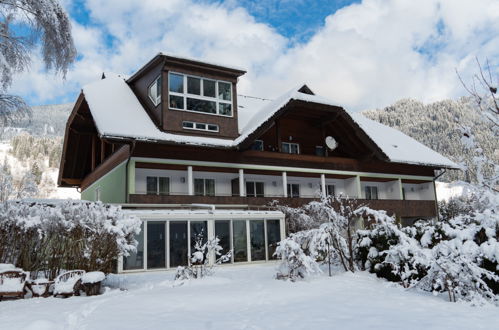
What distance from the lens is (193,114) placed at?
20.7 m

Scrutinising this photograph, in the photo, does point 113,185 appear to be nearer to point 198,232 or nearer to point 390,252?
point 198,232

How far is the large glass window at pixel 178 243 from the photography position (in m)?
16.3

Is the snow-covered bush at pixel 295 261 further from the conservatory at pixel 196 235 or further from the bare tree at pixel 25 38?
the bare tree at pixel 25 38

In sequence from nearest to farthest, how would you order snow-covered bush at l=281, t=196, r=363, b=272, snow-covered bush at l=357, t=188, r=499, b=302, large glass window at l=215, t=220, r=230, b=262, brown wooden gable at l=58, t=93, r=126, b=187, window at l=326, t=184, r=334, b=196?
snow-covered bush at l=357, t=188, r=499, b=302
snow-covered bush at l=281, t=196, r=363, b=272
large glass window at l=215, t=220, r=230, b=262
brown wooden gable at l=58, t=93, r=126, b=187
window at l=326, t=184, r=334, b=196

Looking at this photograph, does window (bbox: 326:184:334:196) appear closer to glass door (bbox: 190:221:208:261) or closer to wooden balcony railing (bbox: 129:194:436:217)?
wooden balcony railing (bbox: 129:194:436:217)

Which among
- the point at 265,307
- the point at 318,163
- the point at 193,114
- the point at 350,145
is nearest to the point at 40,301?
the point at 265,307

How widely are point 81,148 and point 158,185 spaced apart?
8.34 metres

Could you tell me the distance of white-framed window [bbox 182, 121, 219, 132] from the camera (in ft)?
67.6

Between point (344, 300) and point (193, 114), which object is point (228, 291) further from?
point (193, 114)

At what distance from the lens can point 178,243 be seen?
1647cm

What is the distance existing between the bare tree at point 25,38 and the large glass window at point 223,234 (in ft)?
30.5

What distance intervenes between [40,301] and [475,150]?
9.37 metres

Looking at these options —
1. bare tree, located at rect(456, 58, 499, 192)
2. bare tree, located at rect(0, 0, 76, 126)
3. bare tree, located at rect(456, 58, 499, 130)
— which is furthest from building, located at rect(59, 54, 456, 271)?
bare tree, located at rect(456, 58, 499, 130)

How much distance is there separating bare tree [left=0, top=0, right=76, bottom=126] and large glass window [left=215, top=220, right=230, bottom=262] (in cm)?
931
